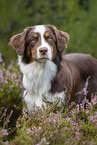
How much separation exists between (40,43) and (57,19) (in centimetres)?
369

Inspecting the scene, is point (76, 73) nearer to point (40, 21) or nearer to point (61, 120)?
point (61, 120)

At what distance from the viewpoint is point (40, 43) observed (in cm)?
372

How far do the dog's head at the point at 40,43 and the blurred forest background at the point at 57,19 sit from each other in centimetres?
281

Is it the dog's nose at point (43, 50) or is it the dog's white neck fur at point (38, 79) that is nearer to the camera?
the dog's nose at point (43, 50)

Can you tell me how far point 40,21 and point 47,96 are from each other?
150 inches

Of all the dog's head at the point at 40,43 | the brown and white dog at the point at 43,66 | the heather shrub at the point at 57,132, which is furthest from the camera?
the brown and white dog at the point at 43,66

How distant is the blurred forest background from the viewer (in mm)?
6988

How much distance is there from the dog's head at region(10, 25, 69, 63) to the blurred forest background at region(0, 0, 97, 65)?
2.81 meters

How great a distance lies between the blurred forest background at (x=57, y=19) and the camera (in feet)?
22.9

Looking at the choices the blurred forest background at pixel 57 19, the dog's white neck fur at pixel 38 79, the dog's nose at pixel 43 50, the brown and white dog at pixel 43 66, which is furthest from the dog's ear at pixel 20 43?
the blurred forest background at pixel 57 19

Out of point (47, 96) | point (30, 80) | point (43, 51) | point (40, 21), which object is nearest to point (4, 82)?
point (30, 80)

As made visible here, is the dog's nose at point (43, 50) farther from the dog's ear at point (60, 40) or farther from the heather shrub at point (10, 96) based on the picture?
the heather shrub at point (10, 96)

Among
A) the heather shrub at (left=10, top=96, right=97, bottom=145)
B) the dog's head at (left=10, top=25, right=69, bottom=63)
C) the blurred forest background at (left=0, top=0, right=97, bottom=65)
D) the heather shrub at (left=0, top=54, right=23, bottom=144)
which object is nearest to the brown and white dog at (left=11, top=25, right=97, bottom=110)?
the dog's head at (left=10, top=25, right=69, bottom=63)

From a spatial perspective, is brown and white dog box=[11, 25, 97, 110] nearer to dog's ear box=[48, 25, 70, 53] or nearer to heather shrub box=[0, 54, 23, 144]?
dog's ear box=[48, 25, 70, 53]
